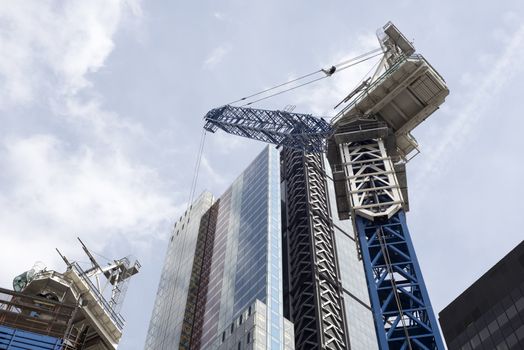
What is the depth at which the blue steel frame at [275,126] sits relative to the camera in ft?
251

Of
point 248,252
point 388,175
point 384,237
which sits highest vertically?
point 248,252

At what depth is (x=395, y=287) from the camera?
42.6m

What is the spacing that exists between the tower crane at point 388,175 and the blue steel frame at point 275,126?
15.2m

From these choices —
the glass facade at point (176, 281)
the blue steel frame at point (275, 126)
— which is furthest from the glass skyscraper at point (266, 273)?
the blue steel frame at point (275, 126)

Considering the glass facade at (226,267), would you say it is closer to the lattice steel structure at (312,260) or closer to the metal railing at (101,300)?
the lattice steel structure at (312,260)

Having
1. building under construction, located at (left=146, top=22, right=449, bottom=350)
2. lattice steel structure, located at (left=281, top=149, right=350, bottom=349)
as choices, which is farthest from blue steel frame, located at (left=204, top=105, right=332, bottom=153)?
lattice steel structure, located at (left=281, top=149, right=350, bottom=349)

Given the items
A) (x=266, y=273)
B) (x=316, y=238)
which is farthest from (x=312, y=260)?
(x=266, y=273)

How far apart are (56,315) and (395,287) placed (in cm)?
2672

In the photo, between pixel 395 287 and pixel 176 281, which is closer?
pixel 395 287

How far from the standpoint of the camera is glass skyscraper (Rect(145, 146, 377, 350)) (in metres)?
102

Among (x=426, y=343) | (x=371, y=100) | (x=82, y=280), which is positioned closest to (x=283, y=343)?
(x=82, y=280)

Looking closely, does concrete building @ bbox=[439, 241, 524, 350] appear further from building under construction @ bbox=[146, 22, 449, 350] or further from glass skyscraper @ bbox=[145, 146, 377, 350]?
glass skyscraper @ bbox=[145, 146, 377, 350]

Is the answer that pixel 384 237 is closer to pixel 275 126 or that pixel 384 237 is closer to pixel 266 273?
pixel 275 126

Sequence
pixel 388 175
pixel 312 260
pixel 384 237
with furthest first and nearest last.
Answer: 1. pixel 312 260
2. pixel 388 175
3. pixel 384 237
